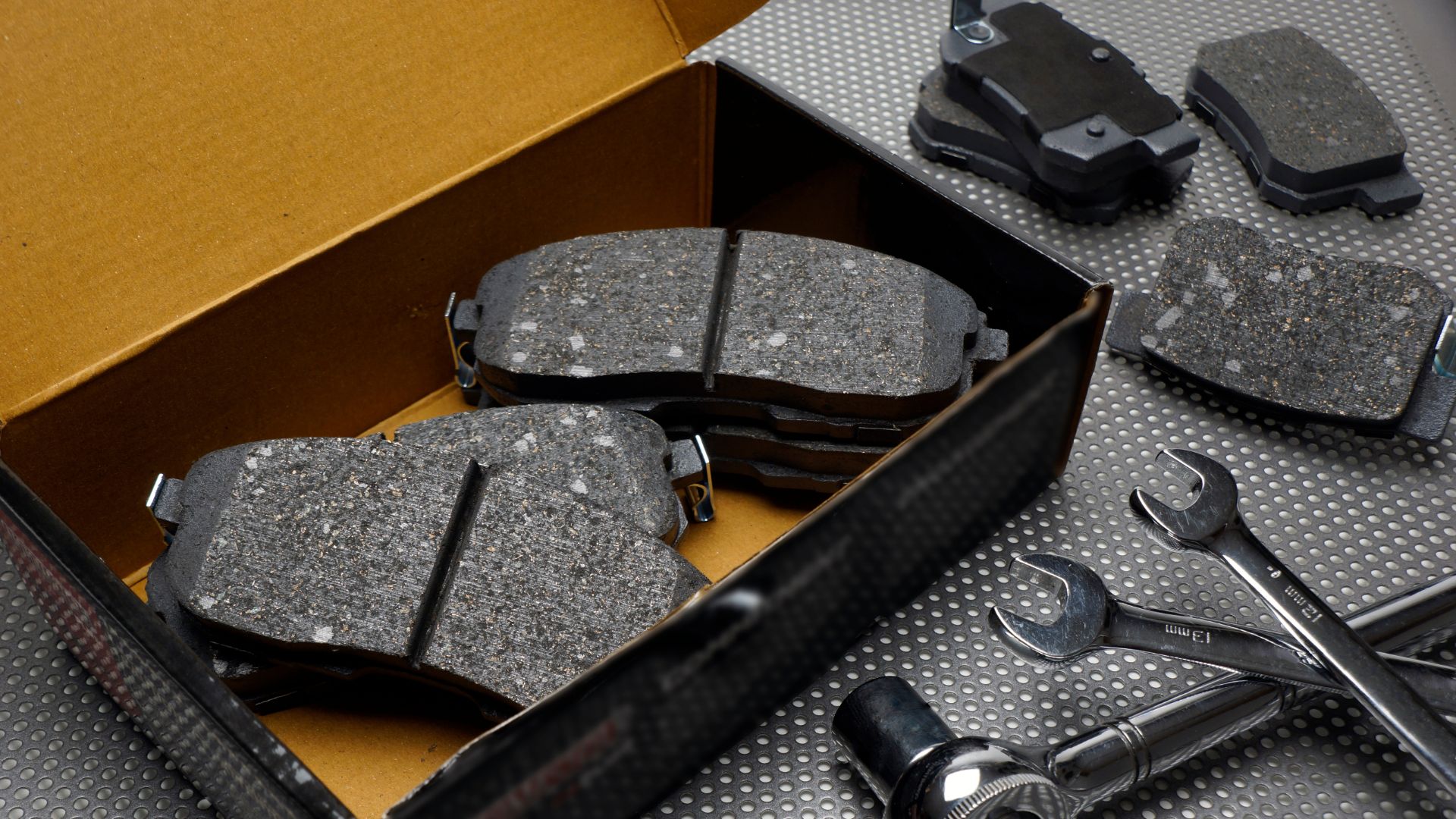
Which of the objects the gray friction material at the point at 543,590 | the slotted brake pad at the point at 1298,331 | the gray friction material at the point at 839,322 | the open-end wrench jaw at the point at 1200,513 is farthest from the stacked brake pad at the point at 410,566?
the slotted brake pad at the point at 1298,331

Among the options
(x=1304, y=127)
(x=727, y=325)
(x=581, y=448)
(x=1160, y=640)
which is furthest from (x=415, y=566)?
(x=1304, y=127)

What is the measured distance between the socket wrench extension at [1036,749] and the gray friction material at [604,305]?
234mm

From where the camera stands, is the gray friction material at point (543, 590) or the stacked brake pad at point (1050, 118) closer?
the gray friction material at point (543, 590)

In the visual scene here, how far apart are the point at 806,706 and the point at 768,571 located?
0.79 ft

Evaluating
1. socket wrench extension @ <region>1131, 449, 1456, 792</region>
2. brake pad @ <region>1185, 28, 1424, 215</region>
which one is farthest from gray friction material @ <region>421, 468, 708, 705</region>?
brake pad @ <region>1185, 28, 1424, 215</region>

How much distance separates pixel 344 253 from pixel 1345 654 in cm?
53

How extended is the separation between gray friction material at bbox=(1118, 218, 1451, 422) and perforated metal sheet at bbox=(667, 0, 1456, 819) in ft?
0.08

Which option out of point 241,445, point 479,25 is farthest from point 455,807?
point 479,25

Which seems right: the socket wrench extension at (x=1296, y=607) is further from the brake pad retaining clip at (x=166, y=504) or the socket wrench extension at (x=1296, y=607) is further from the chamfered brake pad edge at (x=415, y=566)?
the brake pad retaining clip at (x=166, y=504)

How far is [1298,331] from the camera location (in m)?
0.67

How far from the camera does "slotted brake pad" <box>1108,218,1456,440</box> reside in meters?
0.65

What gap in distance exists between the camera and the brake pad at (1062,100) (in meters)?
0.73

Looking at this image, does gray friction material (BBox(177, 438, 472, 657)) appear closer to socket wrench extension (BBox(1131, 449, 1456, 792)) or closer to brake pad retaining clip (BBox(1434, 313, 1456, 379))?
socket wrench extension (BBox(1131, 449, 1456, 792))

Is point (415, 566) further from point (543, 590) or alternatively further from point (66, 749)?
point (66, 749)
